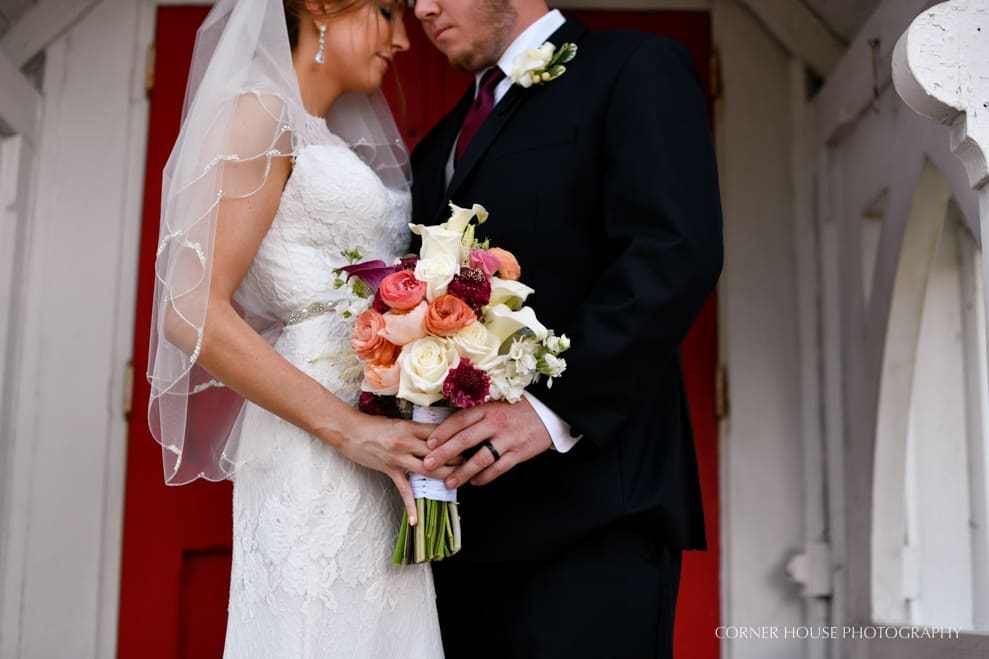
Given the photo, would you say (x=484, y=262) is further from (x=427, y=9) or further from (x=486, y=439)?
(x=427, y=9)

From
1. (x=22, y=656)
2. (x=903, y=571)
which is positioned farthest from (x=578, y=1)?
(x=22, y=656)

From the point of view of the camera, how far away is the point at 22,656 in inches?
122

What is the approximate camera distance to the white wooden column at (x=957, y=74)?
5.71 ft

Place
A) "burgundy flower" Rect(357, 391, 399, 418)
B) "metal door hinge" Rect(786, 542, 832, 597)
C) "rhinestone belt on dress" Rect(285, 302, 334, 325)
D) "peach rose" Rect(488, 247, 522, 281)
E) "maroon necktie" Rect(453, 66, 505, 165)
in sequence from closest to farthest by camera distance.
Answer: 1. "peach rose" Rect(488, 247, 522, 281)
2. "burgundy flower" Rect(357, 391, 399, 418)
3. "rhinestone belt on dress" Rect(285, 302, 334, 325)
4. "maroon necktie" Rect(453, 66, 505, 165)
5. "metal door hinge" Rect(786, 542, 832, 597)

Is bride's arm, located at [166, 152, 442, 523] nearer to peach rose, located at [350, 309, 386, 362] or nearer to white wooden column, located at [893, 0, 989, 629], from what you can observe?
peach rose, located at [350, 309, 386, 362]

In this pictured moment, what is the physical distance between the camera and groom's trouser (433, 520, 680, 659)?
2078mm

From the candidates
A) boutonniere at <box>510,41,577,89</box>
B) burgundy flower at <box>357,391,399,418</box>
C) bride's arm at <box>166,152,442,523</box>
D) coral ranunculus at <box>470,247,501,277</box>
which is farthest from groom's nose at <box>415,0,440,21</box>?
burgundy flower at <box>357,391,399,418</box>

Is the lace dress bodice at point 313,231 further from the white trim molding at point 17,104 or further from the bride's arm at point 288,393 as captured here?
the white trim molding at point 17,104

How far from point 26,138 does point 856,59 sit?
2390 millimetres

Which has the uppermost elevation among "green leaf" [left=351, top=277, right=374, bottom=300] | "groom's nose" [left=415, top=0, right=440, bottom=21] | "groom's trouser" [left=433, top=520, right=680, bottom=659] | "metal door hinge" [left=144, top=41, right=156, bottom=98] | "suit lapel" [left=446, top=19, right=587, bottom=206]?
"metal door hinge" [left=144, top=41, right=156, bottom=98]

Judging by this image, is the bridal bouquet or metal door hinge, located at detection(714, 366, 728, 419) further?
metal door hinge, located at detection(714, 366, 728, 419)

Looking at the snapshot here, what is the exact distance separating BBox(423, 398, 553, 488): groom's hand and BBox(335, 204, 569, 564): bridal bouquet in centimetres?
4

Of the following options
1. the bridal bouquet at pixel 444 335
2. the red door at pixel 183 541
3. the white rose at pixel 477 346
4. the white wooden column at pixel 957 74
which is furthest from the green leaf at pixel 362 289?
the red door at pixel 183 541

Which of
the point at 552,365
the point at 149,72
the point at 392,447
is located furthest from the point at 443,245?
the point at 149,72
